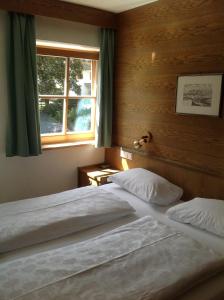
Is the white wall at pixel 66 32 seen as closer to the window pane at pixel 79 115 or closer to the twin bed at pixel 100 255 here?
the window pane at pixel 79 115

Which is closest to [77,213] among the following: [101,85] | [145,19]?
[101,85]

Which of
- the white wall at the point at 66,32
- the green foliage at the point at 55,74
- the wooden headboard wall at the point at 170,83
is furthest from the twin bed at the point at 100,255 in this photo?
the white wall at the point at 66,32

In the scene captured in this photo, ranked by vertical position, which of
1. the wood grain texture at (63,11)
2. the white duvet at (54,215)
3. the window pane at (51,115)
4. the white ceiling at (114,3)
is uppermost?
the white ceiling at (114,3)

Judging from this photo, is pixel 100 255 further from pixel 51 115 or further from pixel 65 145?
pixel 51 115

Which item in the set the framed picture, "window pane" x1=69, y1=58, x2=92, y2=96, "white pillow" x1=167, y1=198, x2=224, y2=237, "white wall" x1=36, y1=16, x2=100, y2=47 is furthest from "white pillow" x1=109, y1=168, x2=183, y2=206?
"white wall" x1=36, y1=16, x2=100, y2=47

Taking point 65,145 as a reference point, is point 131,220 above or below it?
below

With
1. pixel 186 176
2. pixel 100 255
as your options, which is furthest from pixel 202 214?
pixel 100 255

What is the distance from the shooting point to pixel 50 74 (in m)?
3.15

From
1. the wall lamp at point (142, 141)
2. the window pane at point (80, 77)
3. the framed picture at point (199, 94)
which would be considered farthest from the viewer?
the window pane at point (80, 77)

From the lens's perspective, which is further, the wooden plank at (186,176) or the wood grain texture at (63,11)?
the wood grain texture at (63,11)

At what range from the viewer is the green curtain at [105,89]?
3.24 metres

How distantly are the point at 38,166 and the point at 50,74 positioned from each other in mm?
1001

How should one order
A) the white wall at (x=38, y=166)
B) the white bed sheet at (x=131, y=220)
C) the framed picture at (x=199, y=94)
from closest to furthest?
1. the white bed sheet at (x=131, y=220)
2. the framed picture at (x=199, y=94)
3. the white wall at (x=38, y=166)

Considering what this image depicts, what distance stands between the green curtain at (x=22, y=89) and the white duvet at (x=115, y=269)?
4.71ft
